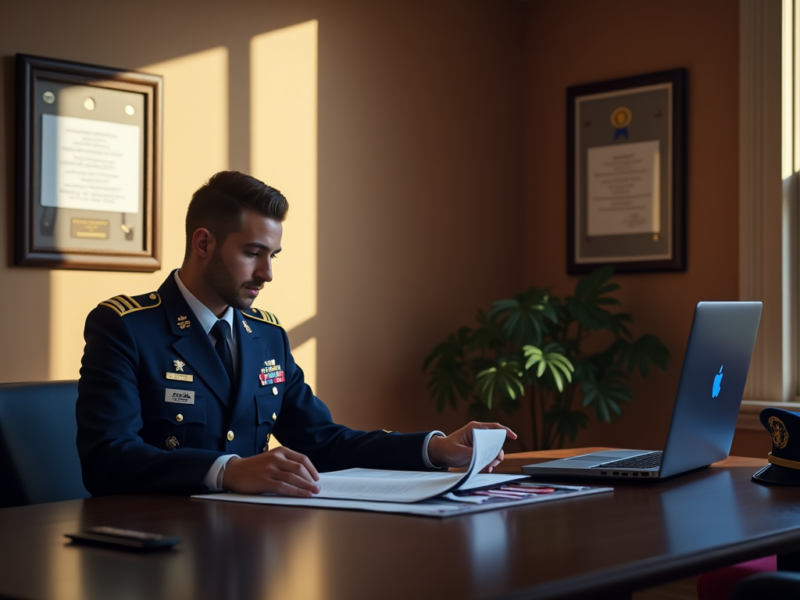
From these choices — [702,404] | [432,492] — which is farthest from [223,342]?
[702,404]

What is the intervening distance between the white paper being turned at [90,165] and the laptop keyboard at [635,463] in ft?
6.48

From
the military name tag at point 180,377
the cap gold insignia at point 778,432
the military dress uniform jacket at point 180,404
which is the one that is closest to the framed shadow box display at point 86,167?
the military dress uniform jacket at point 180,404

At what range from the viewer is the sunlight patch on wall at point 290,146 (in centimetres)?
368

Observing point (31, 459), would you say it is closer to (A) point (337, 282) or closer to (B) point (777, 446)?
(B) point (777, 446)

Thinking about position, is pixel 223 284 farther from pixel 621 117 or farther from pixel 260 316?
pixel 621 117

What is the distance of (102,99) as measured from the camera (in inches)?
127

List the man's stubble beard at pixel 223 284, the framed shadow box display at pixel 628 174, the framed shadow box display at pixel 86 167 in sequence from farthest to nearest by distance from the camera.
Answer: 1. the framed shadow box display at pixel 628 174
2. the framed shadow box display at pixel 86 167
3. the man's stubble beard at pixel 223 284

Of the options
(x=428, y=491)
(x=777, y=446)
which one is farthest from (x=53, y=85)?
(x=777, y=446)

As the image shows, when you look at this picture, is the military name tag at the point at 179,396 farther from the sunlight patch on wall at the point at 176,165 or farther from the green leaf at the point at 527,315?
the green leaf at the point at 527,315

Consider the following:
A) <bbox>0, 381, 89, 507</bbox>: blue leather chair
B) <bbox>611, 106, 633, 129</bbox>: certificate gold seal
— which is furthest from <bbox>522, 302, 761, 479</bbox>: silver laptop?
<bbox>611, 106, 633, 129</bbox>: certificate gold seal

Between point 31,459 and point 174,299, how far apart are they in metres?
0.45

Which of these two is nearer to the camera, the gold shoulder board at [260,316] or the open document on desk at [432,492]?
the open document on desk at [432,492]

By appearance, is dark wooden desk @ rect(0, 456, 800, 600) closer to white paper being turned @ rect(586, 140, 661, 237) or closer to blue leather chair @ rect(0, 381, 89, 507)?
blue leather chair @ rect(0, 381, 89, 507)

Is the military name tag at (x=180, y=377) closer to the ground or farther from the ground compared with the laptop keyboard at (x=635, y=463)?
farther from the ground
